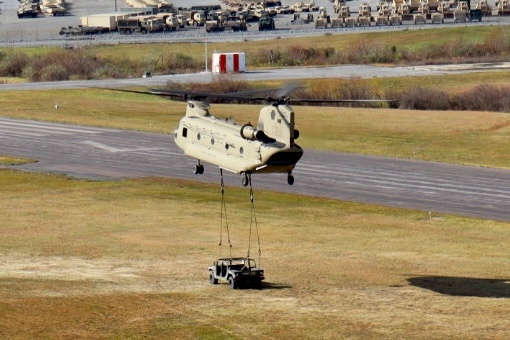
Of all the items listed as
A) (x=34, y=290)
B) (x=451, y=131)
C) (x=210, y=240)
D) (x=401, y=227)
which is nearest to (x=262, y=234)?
(x=210, y=240)

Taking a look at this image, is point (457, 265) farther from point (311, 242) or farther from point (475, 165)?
point (475, 165)

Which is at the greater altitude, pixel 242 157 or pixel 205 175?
pixel 242 157

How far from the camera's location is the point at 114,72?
18262 cm

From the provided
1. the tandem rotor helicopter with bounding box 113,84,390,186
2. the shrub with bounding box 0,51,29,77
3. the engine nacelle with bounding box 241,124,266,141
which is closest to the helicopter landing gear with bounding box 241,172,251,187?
the tandem rotor helicopter with bounding box 113,84,390,186

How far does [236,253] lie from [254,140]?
17.1 metres

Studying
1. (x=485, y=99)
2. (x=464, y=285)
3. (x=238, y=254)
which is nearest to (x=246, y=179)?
(x=464, y=285)

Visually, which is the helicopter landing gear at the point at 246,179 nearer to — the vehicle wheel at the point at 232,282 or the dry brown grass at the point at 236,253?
the dry brown grass at the point at 236,253

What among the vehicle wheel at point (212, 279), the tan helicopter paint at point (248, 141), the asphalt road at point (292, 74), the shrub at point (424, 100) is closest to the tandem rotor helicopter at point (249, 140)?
the tan helicopter paint at point (248, 141)

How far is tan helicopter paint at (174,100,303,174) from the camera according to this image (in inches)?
2106

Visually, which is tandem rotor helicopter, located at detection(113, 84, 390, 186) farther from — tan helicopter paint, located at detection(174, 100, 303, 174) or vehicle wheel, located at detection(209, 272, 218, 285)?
vehicle wheel, located at detection(209, 272, 218, 285)

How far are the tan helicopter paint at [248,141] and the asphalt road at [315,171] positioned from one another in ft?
95.2

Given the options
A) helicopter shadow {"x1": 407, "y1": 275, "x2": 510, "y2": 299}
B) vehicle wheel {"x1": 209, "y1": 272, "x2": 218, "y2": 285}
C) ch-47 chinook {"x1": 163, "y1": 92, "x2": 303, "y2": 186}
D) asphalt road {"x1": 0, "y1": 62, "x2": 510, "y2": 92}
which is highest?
ch-47 chinook {"x1": 163, "y1": 92, "x2": 303, "y2": 186}

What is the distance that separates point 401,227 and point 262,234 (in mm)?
9128

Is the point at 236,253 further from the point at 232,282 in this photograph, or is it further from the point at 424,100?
the point at 424,100
